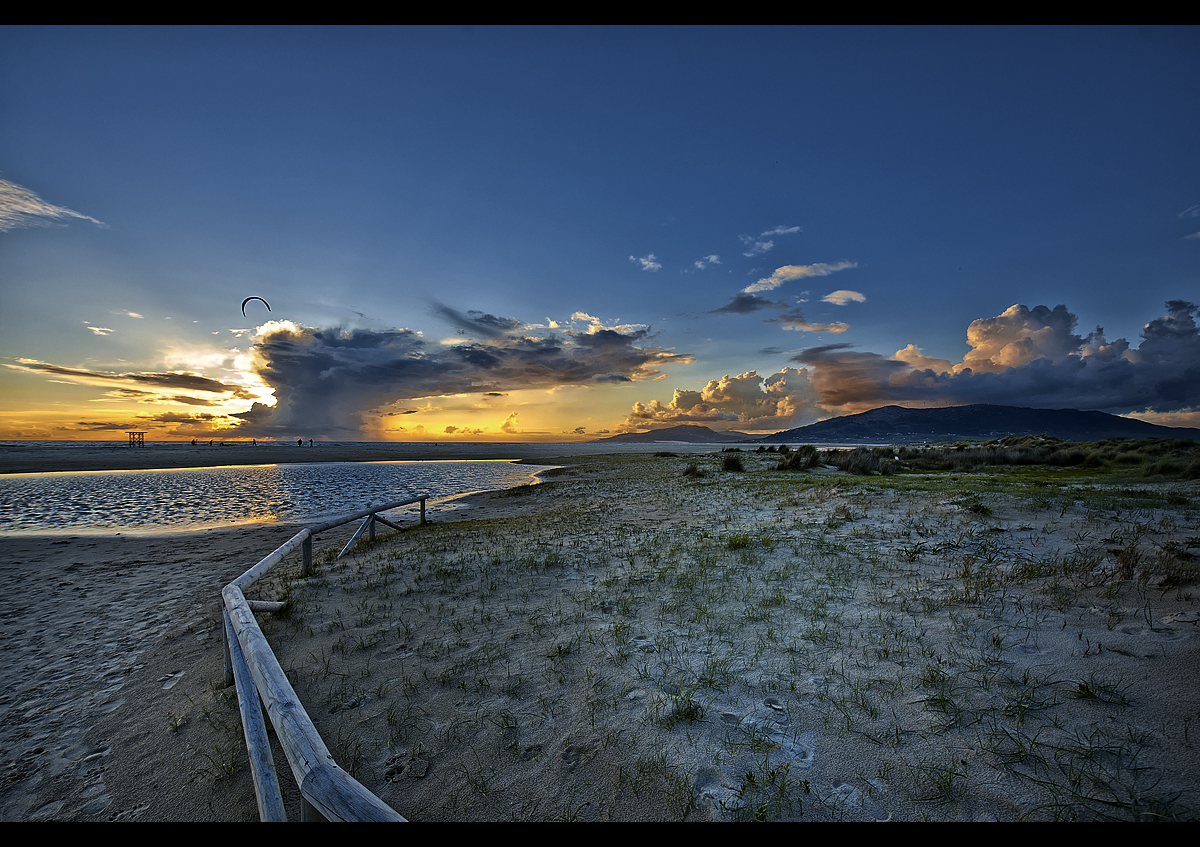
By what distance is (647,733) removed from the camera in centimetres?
372

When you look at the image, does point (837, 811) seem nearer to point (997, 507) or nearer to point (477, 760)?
point (477, 760)

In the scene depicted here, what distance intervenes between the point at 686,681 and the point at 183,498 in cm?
3336

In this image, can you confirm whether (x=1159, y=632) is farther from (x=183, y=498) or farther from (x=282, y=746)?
(x=183, y=498)

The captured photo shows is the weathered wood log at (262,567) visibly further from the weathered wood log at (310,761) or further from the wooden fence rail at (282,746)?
the weathered wood log at (310,761)

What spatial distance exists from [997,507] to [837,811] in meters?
11.3

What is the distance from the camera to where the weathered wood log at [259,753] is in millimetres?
2795

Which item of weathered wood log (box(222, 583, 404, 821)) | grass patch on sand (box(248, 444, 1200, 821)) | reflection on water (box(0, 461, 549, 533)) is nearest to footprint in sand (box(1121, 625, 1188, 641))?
grass patch on sand (box(248, 444, 1200, 821))

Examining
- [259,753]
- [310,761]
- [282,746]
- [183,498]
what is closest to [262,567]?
[259,753]

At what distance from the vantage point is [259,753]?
3.16m

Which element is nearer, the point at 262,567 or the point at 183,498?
the point at 262,567

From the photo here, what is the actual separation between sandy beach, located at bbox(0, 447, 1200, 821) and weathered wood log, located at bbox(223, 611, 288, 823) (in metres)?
0.58

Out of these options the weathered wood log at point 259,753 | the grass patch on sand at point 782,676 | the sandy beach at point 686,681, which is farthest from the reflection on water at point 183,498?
the weathered wood log at point 259,753
